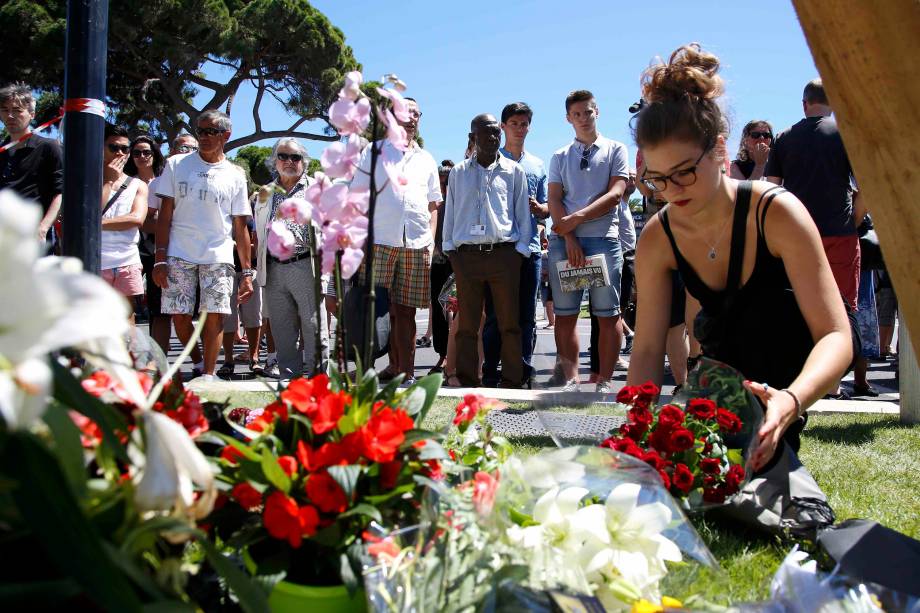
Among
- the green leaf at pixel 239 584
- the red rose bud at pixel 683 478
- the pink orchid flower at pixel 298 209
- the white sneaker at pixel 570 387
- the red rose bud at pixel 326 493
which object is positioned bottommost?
the red rose bud at pixel 683 478

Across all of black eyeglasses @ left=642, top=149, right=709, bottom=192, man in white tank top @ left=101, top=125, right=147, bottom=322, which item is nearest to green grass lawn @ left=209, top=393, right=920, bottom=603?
black eyeglasses @ left=642, top=149, right=709, bottom=192

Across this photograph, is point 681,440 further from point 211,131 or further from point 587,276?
point 211,131

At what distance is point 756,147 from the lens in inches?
240

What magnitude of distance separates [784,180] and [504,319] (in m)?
2.13

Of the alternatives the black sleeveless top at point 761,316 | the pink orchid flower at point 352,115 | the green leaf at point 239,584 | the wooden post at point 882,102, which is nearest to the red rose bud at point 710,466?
the wooden post at point 882,102

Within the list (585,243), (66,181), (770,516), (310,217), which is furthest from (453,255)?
(310,217)

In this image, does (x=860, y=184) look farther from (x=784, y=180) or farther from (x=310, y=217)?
(x=784, y=180)

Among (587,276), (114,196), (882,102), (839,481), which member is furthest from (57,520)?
(114,196)

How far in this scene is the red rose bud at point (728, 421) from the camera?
1868 millimetres

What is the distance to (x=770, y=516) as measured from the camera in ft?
7.30

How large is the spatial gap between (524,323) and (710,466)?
375 cm

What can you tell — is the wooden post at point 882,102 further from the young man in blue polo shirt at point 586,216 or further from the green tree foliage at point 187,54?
the green tree foliage at point 187,54

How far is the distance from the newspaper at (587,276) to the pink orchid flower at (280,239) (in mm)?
3941

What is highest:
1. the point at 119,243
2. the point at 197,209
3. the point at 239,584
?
the point at 197,209
